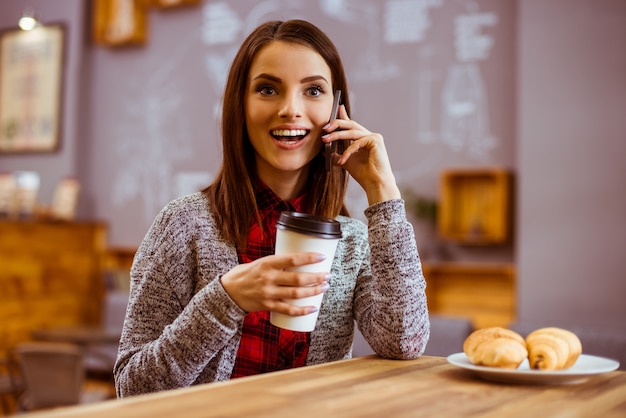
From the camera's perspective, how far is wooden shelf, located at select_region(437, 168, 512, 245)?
4980mm

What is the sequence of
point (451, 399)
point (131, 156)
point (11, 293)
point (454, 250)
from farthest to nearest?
point (131, 156) < point (11, 293) < point (454, 250) < point (451, 399)

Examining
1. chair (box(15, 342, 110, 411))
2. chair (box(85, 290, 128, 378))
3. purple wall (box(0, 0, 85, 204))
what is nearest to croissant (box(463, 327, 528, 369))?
chair (box(15, 342, 110, 411))

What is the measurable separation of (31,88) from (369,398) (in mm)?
6733

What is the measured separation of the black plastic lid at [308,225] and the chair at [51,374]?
2697 mm

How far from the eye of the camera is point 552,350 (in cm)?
117

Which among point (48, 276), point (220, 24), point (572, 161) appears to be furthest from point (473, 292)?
point (48, 276)

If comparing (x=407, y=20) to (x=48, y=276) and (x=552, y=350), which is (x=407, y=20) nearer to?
(x=48, y=276)

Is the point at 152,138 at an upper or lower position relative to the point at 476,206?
upper

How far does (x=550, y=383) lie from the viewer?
3.74 ft

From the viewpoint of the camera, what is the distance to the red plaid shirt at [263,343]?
1473 millimetres

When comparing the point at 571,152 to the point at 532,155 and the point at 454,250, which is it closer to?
the point at 532,155

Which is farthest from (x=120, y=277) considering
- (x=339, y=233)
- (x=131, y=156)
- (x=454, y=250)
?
(x=339, y=233)

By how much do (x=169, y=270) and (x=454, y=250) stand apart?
159 inches

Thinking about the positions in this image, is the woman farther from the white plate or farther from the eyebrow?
the white plate
